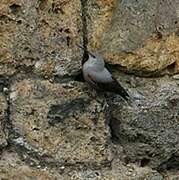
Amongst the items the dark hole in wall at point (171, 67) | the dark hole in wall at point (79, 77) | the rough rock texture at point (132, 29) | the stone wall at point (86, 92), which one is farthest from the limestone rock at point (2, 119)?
the dark hole in wall at point (171, 67)

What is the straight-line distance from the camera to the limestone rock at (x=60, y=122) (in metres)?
2.06

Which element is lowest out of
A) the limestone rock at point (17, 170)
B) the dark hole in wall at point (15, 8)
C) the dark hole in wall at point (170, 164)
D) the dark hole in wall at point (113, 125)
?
the dark hole in wall at point (170, 164)

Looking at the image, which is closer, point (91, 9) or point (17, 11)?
point (17, 11)

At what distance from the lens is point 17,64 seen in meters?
2.05

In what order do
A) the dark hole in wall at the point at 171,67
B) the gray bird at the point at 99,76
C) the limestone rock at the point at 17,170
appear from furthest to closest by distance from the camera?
the dark hole in wall at the point at 171,67, the gray bird at the point at 99,76, the limestone rock at the point at 17,170

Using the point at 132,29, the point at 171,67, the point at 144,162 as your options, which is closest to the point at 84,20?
the point at 132,29

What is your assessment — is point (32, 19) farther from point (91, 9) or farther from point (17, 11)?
point (91, 9)

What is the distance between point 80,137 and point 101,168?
0.14m

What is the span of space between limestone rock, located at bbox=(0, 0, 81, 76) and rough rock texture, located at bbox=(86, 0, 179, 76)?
0.30 ft

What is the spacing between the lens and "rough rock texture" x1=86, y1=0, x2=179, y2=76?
216 cm

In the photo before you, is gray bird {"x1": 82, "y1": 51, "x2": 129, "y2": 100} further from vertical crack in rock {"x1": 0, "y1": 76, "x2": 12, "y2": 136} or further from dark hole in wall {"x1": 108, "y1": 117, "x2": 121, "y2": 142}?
vertical crack in rock {"x1": 0, "y1": 76, "x2": 12, "y2": 136}

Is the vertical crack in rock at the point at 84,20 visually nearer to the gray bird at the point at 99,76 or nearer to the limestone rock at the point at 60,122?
the gray bird at the point at 99,76

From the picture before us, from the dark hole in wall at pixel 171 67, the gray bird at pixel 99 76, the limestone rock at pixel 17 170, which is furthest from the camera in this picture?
the dark hole in wall at pixel 171 67

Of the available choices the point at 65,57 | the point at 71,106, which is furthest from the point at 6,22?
the point at 71,106
